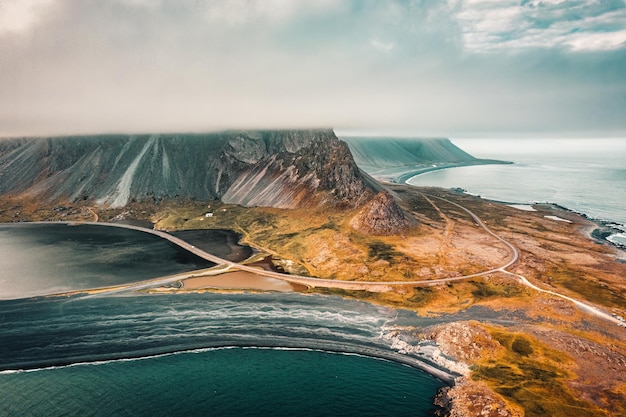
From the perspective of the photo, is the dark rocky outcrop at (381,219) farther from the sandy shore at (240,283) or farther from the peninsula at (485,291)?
the sandy shore at (240,283)

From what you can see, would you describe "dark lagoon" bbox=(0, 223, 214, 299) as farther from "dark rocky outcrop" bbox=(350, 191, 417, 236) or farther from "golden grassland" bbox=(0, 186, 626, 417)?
"dark rocky outcrop" bbox=(350, 191, 417, 236)

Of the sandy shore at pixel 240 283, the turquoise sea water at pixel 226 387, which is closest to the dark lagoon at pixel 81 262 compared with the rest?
the sandy shore at pixel 240 283

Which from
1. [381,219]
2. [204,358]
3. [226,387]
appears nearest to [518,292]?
[381,219]

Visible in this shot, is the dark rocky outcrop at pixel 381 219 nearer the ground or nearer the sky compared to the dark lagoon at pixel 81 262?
nearer the sky

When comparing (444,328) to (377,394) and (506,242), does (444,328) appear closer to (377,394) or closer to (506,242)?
(377,394)

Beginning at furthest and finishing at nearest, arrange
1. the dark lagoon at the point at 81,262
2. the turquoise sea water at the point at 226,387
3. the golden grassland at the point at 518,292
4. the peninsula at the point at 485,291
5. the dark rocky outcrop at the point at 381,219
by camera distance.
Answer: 1. the dark rocky outcrop at the point at 381,219
2. the dark lagoon at the point at 81,262
3. the golden grassland at the point at 518,292
4. the peninsula at the point at 485,291
5. the turquoise sea water at the point at 226,387

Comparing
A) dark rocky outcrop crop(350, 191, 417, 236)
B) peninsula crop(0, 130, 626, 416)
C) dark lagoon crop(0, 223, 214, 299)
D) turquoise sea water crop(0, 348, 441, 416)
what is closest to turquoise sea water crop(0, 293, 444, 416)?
turquoise sea water crop(0, 348, 441, 416)

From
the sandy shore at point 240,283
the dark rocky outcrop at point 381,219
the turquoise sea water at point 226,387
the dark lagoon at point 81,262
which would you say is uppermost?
the dark rocky outcrop at point 381,219
